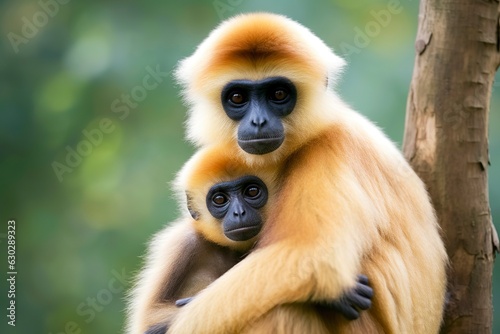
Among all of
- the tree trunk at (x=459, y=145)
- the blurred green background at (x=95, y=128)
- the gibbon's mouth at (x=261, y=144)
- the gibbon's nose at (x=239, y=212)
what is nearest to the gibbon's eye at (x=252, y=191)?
the gibbon's nose at (x=239, y=212)

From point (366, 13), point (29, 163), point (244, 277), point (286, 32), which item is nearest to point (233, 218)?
point (244, 277)

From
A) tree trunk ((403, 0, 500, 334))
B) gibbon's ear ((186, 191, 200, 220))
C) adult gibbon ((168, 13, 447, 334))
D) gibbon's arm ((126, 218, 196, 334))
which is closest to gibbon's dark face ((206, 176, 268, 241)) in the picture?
adult gibbon ((168, 13, 447, 334))

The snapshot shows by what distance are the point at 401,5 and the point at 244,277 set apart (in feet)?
18.2

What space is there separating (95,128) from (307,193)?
17.8 feet

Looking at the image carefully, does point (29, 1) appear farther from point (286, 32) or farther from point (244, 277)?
point (244, 277)

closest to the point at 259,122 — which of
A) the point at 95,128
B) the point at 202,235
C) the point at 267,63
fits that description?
the point at 267,63

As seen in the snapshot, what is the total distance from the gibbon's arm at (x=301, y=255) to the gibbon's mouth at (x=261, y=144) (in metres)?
0.26

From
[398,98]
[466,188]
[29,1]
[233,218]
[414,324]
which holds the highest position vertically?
[29,1]

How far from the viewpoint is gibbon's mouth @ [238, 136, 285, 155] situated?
4535mm

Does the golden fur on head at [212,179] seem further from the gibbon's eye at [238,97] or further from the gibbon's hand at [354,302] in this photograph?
the gibbon's hand at [354,302]

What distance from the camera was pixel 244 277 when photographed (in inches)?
166

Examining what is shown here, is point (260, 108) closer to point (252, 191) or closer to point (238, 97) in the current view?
point (238, 97)

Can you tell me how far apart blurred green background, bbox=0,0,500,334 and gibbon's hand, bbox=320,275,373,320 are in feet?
14.3

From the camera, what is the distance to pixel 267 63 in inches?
184
